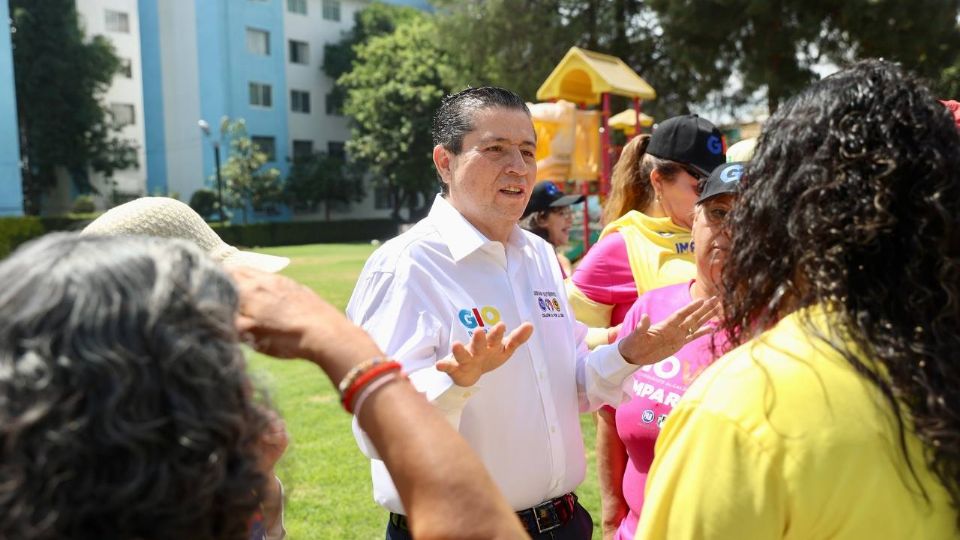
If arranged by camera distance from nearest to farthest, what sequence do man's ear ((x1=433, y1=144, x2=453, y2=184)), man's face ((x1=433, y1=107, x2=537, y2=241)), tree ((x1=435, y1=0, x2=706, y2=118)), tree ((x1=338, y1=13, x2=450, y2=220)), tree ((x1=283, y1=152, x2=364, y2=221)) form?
man's face ((x1=433, y1=107, x2=537, y2=241)), man's ear ((x1=433, y1=144, x2=453, y2=184)), tree ((x1=435, y1=0, x2=706, y2=118)), tree ((x1=338, y1=13, x2=450, y2=220)), tree ((x1=283, y1=152, x2=364, y2=221))

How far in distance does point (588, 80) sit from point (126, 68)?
40805 millimetres

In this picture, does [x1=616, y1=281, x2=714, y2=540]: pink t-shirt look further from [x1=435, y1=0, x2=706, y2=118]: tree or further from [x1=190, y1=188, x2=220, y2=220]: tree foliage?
[x1=190, y1=188, x2=220, y2=220]: tree foliage

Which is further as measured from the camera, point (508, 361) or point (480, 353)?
point (508, 361)

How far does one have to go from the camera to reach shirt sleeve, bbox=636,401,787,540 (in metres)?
1.14

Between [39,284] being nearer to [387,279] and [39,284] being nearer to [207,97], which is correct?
[387,279]

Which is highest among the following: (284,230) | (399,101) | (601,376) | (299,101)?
(299,101)

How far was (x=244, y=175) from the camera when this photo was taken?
39656 mm

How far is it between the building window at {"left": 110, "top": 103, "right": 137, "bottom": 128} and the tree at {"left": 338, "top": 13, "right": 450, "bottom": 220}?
1302 cm

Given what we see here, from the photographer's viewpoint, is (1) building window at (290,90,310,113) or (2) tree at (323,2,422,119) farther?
(2) tree at (323,2,422,119)

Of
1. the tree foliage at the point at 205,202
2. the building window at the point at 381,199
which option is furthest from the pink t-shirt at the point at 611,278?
the building window at the point at 381,199

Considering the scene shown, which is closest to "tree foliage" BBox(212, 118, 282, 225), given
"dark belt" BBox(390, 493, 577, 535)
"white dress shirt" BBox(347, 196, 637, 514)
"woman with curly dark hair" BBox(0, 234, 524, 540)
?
"white dress shirt" BBox(347, 196, 637, 514)

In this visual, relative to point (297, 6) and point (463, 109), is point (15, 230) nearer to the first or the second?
point (297, 6)

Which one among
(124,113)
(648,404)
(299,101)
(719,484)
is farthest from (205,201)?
(719,484)

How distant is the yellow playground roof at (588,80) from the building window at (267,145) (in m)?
34.7
